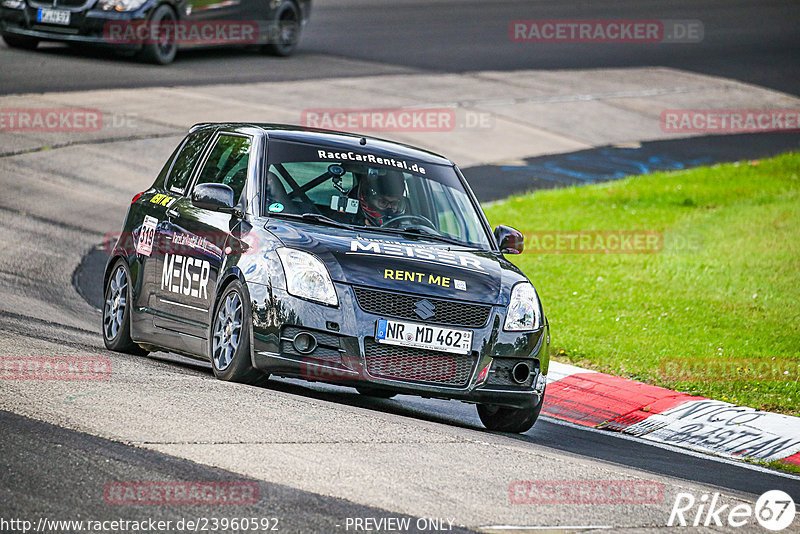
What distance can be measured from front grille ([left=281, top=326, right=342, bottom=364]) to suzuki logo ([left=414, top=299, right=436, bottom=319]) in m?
0.52

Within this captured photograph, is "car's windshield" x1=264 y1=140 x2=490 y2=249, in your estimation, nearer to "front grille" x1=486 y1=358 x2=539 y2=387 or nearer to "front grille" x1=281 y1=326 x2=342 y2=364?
"front grille" x1=281 y1=326 x2=342 y2=364

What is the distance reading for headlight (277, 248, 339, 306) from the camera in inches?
297

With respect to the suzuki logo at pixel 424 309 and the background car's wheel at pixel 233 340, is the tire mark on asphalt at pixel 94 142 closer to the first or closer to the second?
the background car's wheel at pixel 233 340

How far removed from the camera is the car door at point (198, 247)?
831cm

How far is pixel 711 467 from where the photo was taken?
827 centimetres

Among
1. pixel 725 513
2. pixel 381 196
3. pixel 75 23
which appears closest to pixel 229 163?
pixel 381 196

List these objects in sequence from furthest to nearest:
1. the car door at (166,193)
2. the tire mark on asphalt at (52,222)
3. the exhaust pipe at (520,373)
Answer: the tire mark on asphalt at (52,222) < the car door at (166,193) < the exhaust pipe at (520,373)

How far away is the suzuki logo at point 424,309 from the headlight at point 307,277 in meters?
0.48

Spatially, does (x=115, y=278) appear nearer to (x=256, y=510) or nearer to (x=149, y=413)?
(x=149, y=413)

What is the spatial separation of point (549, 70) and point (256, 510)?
2357cm

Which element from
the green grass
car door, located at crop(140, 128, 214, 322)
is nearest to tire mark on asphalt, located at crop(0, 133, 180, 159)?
the green grass

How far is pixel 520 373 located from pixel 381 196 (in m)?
1.59

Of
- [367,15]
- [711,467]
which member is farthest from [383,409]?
[367,15]

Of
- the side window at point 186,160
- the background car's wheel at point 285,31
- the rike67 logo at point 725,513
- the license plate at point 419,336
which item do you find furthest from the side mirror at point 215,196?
the background car's wheel at point 285,31
